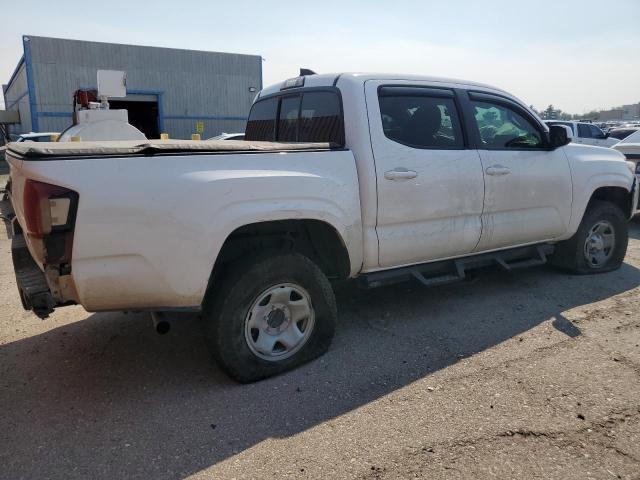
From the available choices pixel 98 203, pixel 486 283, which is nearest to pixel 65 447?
pixel 98 203

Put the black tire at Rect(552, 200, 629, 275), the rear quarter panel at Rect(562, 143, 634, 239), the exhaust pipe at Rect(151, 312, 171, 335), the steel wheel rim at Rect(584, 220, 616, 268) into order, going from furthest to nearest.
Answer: the steel wheel rim at Rect(584, 220, 616, 268)
the black tire at Rect(552, 200, 629, 275)
the rear quarter panel at Rect(562, 143, 634, 239)
the exhaust pipe at Rect(151, 312, 171, 335)

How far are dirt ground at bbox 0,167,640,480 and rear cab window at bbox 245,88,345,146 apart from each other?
160 cm

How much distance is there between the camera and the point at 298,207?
3.22 m

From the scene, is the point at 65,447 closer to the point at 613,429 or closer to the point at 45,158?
the point at 45,158

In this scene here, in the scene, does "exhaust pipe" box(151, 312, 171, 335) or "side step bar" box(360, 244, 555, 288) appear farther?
"side step bar" box(360, 244, 555, 288)

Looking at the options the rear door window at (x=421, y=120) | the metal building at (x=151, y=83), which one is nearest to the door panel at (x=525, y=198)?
the rear door window at (x=421, y=120)

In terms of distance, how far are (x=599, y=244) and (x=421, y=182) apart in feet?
9.72

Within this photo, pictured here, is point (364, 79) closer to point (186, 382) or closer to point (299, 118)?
point (299, 118)

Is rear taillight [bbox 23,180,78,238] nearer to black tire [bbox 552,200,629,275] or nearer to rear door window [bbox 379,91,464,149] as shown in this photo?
rear door window [bbox 379,91,464,149]

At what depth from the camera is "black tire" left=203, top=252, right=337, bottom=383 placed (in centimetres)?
310

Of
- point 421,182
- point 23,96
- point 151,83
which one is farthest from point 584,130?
point 23,96

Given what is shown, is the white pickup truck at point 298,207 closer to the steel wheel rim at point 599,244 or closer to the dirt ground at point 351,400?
the steel wheel rim at point 599,244

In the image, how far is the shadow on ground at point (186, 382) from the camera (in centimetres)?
258

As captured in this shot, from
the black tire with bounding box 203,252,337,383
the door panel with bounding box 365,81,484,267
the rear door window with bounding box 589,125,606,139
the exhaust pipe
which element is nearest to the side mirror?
the door panel with bounding box 365,81,484,267
